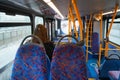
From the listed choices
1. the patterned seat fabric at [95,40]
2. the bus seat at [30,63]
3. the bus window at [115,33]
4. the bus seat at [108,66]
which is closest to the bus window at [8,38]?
the bus seat at [30,63]

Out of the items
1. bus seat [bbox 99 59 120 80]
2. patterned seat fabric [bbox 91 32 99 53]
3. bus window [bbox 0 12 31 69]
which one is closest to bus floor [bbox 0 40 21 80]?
bus window [bbox 0 12 31 69]

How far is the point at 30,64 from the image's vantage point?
7.24ft

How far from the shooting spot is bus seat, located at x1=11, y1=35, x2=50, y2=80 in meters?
2.19

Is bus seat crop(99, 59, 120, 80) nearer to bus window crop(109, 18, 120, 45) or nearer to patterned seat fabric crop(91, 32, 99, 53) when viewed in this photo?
bus window crop(109, 18, 120, 45)

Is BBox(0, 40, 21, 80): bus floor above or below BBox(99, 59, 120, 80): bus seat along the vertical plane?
above

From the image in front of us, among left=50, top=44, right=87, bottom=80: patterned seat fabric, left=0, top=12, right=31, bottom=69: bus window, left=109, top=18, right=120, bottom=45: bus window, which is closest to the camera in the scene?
left=50, top=44, right=87, bottom=80: patterned seat fabric

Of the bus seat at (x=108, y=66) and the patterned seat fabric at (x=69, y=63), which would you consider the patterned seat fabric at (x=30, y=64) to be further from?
the bus seat at (x=108, y=66)

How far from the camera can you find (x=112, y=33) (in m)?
7.82

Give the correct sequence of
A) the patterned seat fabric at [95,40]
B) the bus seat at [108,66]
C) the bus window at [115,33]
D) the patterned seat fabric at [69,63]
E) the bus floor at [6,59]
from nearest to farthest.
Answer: the patterned seat fabric at [69,63] < the bus floor at [6,59] < the bus seat at [108,66] < the bus window at [115,33] < the patterned seat fabric at [95,40]

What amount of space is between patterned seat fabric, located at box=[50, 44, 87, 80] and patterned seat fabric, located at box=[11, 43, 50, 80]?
158 millimetres

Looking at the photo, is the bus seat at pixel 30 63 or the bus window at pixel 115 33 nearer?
the bus seat at pixel 30 63

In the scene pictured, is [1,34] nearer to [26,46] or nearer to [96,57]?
[26,46]

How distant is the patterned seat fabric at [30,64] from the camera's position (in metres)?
2.19

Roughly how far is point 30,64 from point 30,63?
14 millimetres
